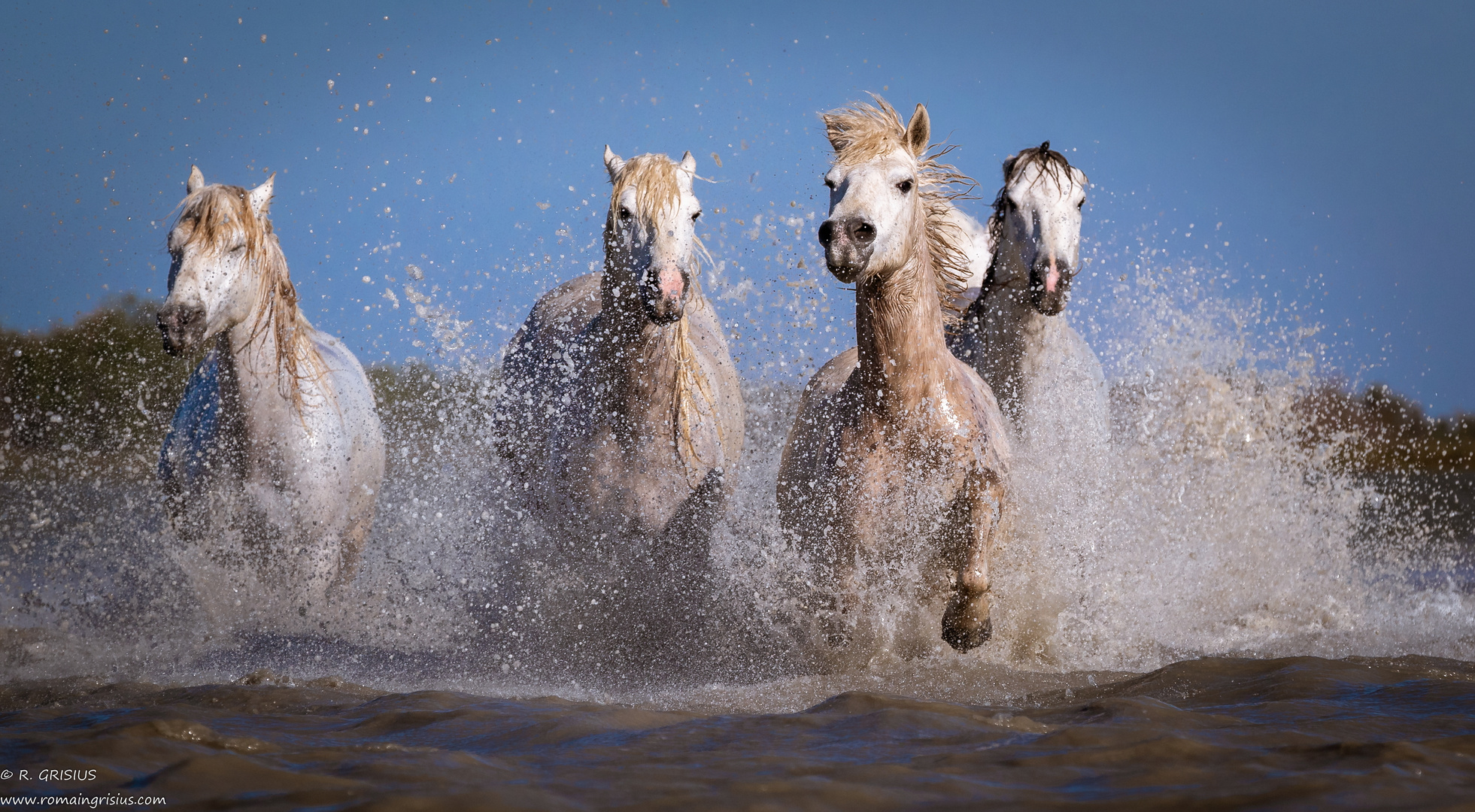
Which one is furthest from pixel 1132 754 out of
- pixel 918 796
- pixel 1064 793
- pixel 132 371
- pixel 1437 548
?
pixel 132 371

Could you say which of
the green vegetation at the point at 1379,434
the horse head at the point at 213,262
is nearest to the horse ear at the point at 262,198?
the horse head at the point at 213,262

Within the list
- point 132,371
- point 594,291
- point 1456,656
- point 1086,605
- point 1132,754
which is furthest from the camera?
point 132,371

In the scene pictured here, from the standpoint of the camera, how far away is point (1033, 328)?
5.37m

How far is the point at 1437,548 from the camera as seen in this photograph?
894 cm

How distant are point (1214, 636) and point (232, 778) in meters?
4.04

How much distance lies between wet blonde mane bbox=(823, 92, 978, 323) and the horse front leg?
0.99m

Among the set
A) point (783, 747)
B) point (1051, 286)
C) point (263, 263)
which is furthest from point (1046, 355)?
point (263, 263)

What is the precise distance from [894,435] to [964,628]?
74 cm

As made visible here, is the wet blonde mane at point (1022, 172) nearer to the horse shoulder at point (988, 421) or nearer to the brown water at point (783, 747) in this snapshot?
the horse shoulder at point (988, 421)

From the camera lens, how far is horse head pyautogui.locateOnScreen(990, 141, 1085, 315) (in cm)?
491

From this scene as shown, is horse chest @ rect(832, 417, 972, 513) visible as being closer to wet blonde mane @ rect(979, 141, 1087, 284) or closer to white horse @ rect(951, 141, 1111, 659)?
white horse @ rect(951, 141, 1111, 659)

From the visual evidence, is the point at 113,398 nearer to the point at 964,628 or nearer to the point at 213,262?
the point at 213,262

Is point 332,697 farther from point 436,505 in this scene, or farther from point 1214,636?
point 1214,636

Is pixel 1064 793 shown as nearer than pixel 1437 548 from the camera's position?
Yes
